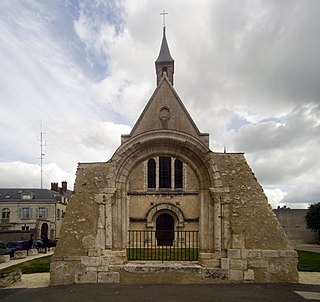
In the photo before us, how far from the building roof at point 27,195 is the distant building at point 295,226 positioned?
1010 inches

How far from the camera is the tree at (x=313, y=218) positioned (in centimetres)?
2996

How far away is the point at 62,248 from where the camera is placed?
8.77m

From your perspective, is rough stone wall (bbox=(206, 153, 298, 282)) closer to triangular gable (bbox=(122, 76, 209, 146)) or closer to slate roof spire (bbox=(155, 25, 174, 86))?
triangular gable (bbox=(122, 76, 209, 146))

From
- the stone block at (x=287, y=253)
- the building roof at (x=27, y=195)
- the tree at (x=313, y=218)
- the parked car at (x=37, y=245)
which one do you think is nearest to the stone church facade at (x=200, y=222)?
the stone block at (x=287, y=253)

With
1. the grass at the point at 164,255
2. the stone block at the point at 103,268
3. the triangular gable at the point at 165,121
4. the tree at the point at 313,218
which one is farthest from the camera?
the tree at the point at 313,218

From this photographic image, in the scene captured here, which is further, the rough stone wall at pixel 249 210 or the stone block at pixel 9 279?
the stone block at pixel 9 279

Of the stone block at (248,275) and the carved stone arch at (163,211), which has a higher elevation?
the carved stone arch at (163,211)

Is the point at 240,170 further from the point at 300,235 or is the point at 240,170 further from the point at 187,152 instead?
the point at 300,235

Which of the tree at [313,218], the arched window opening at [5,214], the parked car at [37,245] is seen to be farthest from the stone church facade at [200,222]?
the arched window opening at [5,214]

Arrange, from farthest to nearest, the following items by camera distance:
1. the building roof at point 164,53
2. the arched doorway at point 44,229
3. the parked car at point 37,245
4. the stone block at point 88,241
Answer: the arched doorway at point 44,229, the building roof at point 164,53, the parked car at point 37,245, the stone block at point 88,241

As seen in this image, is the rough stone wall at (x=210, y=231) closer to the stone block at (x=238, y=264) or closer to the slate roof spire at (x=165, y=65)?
the stone block at (x=238, y=264)

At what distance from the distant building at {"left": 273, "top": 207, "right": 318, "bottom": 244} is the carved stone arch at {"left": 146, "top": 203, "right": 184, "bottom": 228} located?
1295cm

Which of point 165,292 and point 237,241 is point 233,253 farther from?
point 165,292

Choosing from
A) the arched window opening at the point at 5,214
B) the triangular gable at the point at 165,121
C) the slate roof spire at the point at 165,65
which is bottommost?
the arched window opening at the point at 5,214
